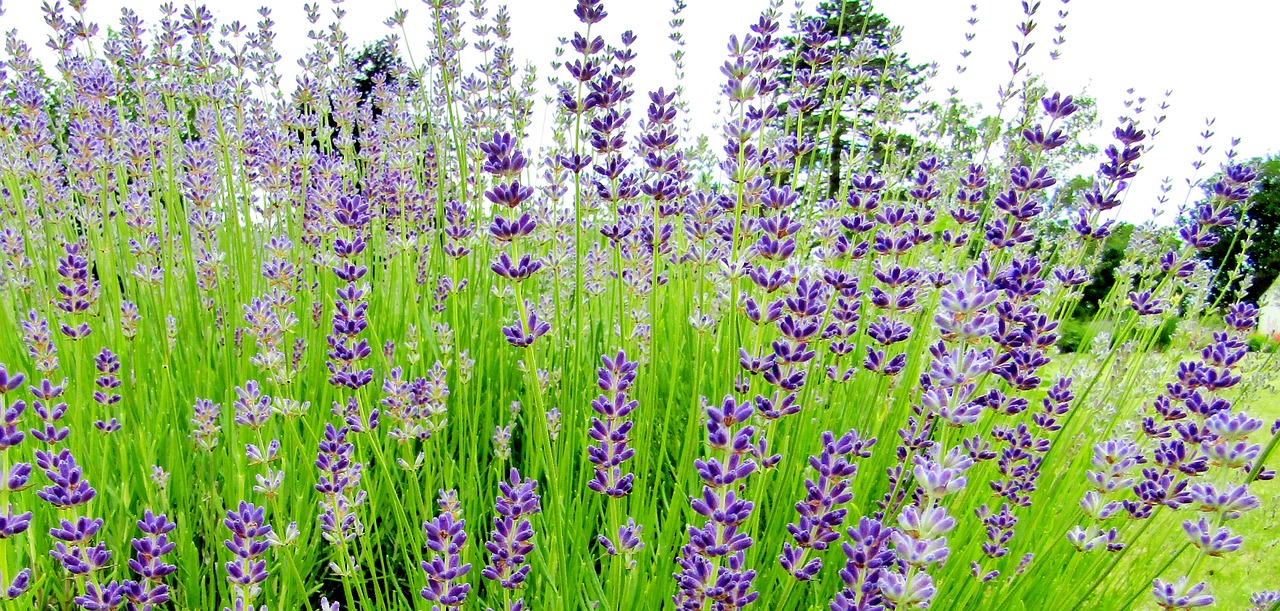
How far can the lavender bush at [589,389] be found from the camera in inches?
61.3

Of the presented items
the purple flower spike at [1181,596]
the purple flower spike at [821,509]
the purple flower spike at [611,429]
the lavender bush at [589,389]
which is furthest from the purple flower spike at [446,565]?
the purple flower spike at [1181,596]

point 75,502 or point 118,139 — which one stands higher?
point 118,139

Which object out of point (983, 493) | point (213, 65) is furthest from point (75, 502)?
point (983, 493)

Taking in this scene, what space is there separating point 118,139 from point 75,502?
3.00m

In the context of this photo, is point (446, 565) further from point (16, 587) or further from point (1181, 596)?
point (1181, 596)

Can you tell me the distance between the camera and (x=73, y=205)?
14.5 ft

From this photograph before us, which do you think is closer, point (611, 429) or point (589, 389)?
point (611, 429)

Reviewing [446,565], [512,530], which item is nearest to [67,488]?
[446,565]

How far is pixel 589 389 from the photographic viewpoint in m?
2.84

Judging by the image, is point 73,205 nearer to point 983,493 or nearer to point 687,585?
point 687,585

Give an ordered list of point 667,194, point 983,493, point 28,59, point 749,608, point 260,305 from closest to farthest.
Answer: point 749,608 < point 667,194 < point 260,305 < point 983,493 < point 28,59

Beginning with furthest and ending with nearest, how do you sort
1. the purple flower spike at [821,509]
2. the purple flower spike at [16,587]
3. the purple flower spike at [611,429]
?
1. the purple flower spike at [611,429]
2. the purple flower spike at [821,509]
3. the purple flower spike at [16,587]

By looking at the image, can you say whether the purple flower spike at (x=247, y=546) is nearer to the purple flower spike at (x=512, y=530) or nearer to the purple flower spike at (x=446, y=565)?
the purple flower spike at (x=446, y=565)

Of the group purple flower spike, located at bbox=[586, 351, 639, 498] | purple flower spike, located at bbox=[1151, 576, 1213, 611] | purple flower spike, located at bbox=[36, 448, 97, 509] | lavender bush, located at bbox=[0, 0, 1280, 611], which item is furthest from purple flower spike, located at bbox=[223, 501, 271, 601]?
purple flower spike, located at bbox=[1151, 576, 1213, 611]
